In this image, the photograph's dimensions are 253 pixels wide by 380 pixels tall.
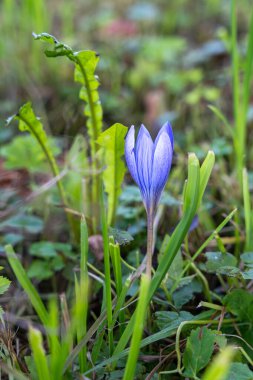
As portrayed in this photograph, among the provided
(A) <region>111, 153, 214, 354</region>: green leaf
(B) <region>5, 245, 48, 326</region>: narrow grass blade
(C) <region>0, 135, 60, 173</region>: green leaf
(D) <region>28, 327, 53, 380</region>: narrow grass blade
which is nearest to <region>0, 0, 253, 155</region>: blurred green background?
(C) <region>0, 135, 60, 173</region>: green leaf

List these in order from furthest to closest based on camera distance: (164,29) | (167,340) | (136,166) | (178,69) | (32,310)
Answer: (164,29), (178,69), (32,310), (167,340), (136,166)

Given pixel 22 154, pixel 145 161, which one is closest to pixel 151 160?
pixel 145 161

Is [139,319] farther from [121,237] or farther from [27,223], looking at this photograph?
[27,223]

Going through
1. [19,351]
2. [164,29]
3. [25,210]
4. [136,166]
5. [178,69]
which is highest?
[164,29]

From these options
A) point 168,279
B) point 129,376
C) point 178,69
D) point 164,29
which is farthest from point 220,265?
point 164,29

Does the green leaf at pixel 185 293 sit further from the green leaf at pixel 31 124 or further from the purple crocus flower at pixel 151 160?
the green leaf at pixel 31 124

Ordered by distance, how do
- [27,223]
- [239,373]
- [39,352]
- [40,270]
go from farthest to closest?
[27,223], [40,270], [239,373], [39,352]

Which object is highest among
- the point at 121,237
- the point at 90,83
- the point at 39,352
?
the point at 90,83

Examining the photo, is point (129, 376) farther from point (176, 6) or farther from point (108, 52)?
point (176, 6)
